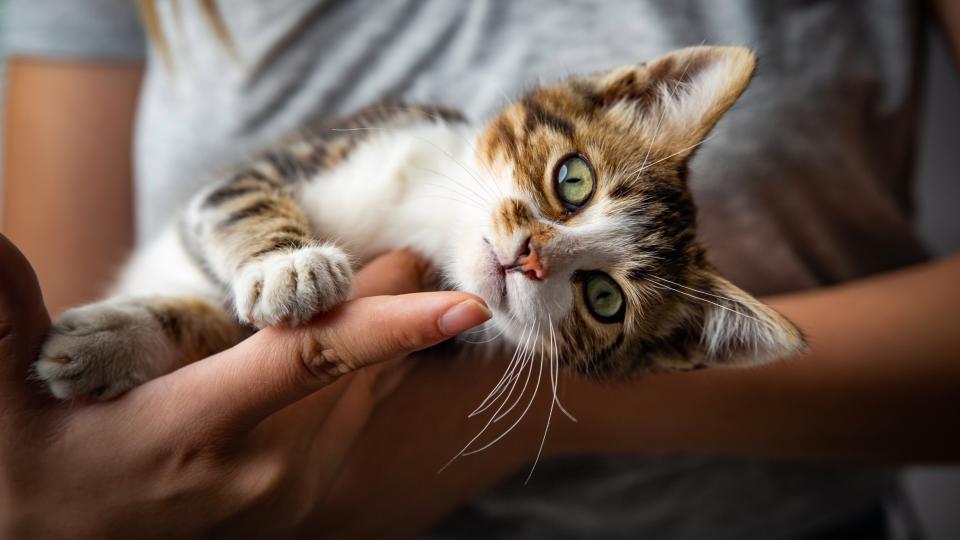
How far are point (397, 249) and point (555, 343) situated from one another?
0.24m

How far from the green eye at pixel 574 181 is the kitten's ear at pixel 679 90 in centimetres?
10

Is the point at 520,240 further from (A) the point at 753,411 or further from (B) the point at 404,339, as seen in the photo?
(A) the point at 753,411

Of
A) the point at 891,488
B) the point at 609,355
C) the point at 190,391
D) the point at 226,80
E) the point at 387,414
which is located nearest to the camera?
the point at 190,391

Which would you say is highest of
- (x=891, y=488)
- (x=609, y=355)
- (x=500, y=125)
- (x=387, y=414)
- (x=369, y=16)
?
(x=369, y=16)

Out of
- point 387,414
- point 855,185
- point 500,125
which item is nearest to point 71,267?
point 387,414

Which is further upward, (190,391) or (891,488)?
(190,391)

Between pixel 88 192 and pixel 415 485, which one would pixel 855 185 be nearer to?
pixel 415 485

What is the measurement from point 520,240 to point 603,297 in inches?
4.7

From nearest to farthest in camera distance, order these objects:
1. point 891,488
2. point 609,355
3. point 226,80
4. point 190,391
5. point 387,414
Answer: point 190,391 → point 609,355 → point 387,414 → point 226,80 → point 891,488

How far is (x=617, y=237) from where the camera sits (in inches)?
23.5

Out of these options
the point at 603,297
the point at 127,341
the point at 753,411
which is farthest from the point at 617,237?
the point at 127,341

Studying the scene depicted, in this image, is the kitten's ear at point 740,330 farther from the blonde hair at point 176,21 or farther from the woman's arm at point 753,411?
the blonde hair at point 176,21

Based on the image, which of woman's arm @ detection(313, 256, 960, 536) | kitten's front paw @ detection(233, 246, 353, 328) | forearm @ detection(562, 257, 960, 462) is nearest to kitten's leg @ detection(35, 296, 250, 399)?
kitten's front paw @ detection(233, 246, 353, 328)

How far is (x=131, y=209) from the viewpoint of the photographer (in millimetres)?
1132
